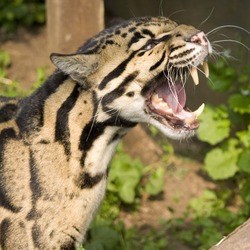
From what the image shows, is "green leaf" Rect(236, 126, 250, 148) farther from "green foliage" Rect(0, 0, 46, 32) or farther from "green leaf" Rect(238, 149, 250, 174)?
"green foliage" Rect(0, 0, 46, 32)

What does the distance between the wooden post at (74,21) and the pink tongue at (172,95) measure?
271 centimetres

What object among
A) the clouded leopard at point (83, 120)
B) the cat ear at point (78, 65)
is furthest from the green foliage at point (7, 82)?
the cat ear at point (78, 65)

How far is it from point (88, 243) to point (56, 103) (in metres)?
1.58

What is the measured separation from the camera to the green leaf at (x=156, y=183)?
22.8 feet

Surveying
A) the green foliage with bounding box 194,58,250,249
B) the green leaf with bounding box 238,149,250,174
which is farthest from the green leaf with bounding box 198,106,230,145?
the green leaf with bounding box 238,149,250,174

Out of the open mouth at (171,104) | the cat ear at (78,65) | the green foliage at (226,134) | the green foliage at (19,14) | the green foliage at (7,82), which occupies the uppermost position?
the cat ear at (78,65)

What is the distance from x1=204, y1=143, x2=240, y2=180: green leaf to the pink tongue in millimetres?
2116

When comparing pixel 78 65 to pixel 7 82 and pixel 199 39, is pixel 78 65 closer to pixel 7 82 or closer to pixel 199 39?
pixel 199 39

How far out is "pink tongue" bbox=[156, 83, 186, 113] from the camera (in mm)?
4586

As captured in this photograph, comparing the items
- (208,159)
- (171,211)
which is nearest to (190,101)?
(208,159)

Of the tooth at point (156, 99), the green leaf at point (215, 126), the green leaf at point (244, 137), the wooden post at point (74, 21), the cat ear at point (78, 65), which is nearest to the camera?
the cat ear at point (78, 65)

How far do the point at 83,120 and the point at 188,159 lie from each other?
304 centimetres

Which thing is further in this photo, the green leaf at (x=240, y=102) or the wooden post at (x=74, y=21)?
the wooden post at (x=74, y=21)

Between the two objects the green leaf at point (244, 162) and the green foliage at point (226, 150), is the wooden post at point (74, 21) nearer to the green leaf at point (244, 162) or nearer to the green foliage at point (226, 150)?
the green foliage at point (226, 150)
